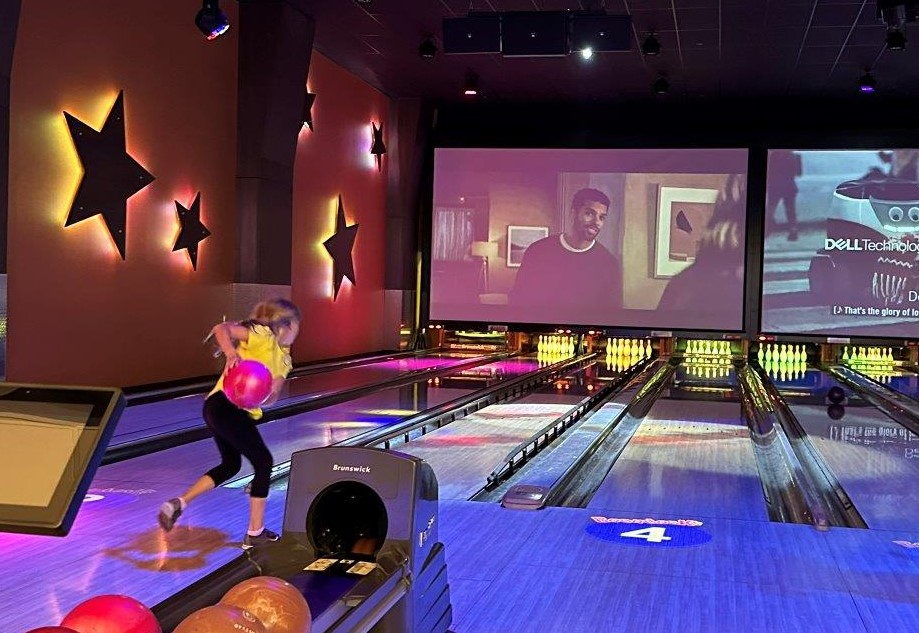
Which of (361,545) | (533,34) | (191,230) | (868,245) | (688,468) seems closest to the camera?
(361,545)

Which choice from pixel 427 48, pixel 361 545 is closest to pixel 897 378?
pixel 427 48

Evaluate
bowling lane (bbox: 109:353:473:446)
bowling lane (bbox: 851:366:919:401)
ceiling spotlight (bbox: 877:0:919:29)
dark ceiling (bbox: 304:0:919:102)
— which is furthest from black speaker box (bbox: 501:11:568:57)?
bowling lane (bbox: 851:366:919:401)

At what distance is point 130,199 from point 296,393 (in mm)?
1896

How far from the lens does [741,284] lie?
41.0ft

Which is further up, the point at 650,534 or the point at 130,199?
the point at 130,199

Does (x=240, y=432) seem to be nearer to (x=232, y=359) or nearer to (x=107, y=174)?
(x=232, y=359)

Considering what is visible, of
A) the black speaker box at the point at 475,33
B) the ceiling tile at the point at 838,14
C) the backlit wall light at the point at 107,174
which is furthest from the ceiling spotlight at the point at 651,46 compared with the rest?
the backlit wall light at the point at 107,174

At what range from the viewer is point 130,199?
24.6ft

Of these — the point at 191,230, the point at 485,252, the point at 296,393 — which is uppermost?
the point at 485,252

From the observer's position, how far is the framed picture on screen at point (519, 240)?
42.3 ft

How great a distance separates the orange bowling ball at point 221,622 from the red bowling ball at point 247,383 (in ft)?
5.82

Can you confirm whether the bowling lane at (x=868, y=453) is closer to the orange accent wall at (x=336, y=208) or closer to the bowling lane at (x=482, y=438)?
the bowling lane at (x=482, y=438)

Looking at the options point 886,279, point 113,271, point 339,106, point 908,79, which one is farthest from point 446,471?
point 886,279

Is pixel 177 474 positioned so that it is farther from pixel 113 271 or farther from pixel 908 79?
pixel 908 79
